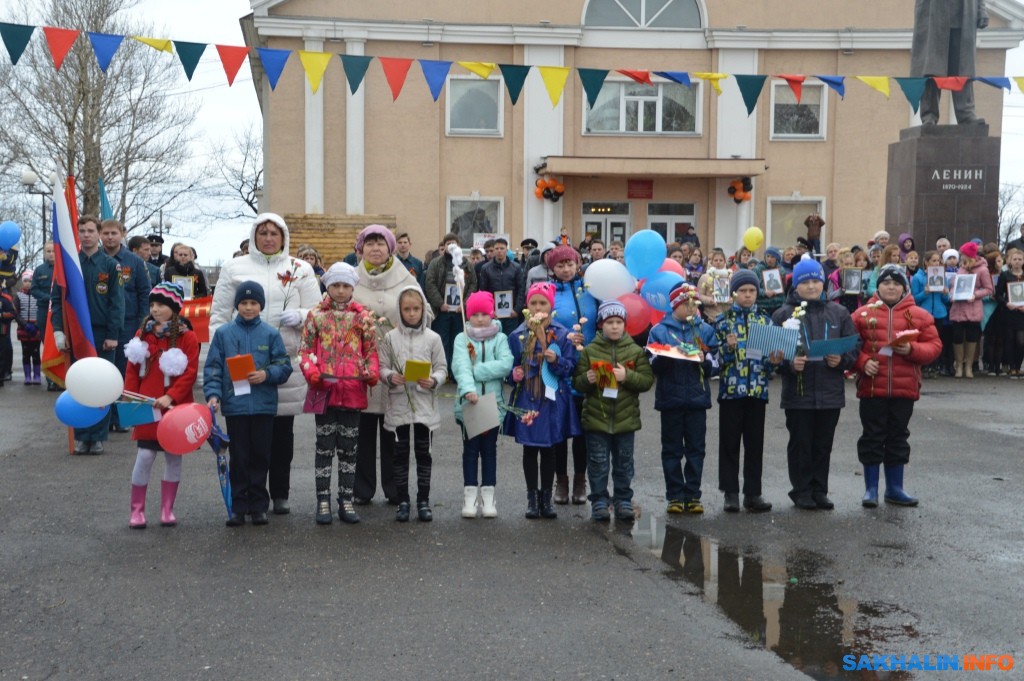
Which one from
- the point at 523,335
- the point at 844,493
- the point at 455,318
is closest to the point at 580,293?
the point at 523,335

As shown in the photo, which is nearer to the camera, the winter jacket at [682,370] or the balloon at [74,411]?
the balloon at [74,411]

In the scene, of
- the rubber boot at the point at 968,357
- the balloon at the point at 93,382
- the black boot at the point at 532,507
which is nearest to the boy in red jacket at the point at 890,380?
the black boot at the point at 532,507

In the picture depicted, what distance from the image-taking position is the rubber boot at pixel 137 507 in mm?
7855

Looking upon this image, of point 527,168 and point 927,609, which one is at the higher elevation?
point 527,168

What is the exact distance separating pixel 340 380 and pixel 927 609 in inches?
161

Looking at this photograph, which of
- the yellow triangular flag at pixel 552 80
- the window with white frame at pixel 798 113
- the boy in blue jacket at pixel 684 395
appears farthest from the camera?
the window with white frame at pixel 798 113

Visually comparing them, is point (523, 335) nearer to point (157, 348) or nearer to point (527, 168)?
point (157, 348)

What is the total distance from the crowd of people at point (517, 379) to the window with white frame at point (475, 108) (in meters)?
20.4

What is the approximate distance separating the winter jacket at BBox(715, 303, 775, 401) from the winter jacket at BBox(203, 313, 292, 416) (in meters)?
3.18

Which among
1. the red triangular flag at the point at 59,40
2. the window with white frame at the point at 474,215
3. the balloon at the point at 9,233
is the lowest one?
the balloon at the point at 9,233

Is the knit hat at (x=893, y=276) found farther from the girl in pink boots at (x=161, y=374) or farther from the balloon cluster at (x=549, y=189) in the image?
the balloon cluster at (x=549, y=189)

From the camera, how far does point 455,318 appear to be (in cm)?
1620

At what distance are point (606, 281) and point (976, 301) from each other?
10.7 meters

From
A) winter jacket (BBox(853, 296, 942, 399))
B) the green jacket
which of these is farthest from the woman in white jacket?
winter jacket (BBox(853, 296, 942, 399))
